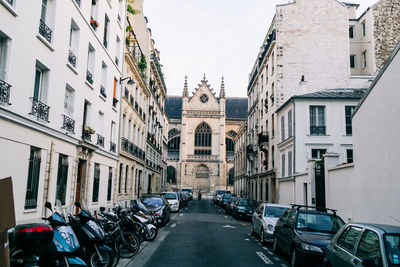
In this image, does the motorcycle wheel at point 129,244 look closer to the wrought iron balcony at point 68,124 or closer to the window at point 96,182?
the wrought iron balcony at point 68,124

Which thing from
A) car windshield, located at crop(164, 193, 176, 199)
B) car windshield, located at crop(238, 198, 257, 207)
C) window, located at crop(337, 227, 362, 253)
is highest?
window, located at crop(337, 227, 362, 253)

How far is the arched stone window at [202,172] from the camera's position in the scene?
6631cm

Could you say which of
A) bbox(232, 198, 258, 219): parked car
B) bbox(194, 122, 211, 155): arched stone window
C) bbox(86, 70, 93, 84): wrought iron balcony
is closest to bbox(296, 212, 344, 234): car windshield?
bbox(86, 70, 93, 84): wrought iron balcony

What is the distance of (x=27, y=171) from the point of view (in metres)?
10.1

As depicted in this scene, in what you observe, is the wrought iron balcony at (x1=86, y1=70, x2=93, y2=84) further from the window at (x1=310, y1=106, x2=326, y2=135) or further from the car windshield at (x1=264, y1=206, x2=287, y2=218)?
the window at (x1=310, y1=106, x2=326, y2=135)

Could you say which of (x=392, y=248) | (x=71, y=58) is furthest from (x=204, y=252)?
(x=71, y=58)

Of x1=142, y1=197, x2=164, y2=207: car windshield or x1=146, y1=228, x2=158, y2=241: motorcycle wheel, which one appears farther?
x1=142, y1=197, x2=164, y2=207: car windshield

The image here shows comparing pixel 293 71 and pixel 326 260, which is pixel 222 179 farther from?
pixel 326 260

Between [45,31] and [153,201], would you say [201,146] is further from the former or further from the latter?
[45,31]

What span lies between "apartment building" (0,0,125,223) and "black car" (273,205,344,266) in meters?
7.30

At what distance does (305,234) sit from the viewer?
8.42m

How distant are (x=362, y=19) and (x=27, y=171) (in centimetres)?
3123

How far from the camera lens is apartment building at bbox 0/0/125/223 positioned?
9312 mm

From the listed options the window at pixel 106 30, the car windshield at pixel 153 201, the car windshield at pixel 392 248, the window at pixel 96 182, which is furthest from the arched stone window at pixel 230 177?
the car windshield at pixel 392 248
